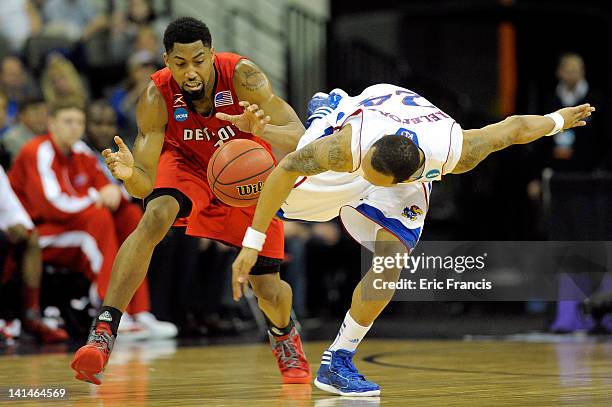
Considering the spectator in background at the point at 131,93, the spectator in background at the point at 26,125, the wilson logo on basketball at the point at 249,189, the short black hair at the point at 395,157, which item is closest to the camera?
the short black hair at the point at 395,157

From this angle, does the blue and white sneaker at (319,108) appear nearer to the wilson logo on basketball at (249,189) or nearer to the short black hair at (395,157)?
the wilson logo on basketball at (249,189)

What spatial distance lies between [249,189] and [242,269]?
85cm

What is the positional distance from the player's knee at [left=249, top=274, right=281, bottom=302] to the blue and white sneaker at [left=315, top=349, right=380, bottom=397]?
565 mm

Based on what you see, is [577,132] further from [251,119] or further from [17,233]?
[251,119]

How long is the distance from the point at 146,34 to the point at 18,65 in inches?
58.0

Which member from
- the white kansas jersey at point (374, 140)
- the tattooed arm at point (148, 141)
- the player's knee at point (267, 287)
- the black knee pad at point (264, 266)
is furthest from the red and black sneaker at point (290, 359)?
the tattooed arm at point (148, 141)

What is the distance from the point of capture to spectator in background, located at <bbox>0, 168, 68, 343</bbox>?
26.7ft

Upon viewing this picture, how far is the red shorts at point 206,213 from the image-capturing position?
17.7 ft

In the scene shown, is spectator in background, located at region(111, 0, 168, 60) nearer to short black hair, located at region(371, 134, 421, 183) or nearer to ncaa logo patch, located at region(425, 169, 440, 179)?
ncaa logo patch, located at region(425, 169, 440, 179)

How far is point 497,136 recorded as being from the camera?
4832mm

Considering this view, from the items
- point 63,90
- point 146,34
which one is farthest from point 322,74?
point 63,90

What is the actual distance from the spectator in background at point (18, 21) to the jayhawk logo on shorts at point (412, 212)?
7.82 m

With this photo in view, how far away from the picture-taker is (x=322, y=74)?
44.8ft

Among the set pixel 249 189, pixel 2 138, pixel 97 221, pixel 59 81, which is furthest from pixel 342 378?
pixel 59 81
